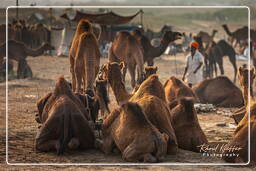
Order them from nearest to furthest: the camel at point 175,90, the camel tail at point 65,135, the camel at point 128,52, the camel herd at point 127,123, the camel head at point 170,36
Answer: the camel herd at point 127,123
the camel tail at point 65,135
the camel at point 175,90
the camel at point 128,52
the camel head at point 170,36

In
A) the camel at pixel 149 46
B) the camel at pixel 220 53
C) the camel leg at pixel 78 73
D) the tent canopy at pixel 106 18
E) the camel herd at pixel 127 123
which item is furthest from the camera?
the camel at pixel 220 53

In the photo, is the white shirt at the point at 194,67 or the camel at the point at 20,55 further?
the camel at the point at 20,55

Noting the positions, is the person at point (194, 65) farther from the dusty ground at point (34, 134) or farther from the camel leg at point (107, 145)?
the camel leg at point (107, 145)

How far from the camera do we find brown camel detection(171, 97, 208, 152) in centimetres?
764

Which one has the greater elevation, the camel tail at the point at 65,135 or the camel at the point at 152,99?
the camel at the point at 152,99

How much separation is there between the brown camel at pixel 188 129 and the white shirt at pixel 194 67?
4.69m

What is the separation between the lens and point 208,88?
1297 centimetres

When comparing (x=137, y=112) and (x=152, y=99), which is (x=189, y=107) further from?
(x=137, y=112)

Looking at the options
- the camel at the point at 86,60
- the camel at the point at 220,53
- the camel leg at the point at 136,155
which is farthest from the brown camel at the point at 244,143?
the camel at the point at 220,53

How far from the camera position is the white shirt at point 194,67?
40.7 ft

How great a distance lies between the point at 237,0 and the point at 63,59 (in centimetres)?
1648

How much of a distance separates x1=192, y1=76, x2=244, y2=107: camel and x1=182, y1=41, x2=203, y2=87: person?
238mm

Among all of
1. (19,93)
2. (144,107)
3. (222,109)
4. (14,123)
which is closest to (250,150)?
(144,107)

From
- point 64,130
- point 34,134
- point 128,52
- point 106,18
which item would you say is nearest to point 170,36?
point 106,18
